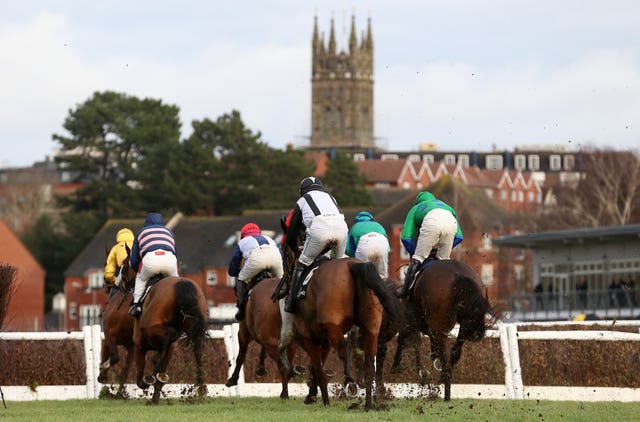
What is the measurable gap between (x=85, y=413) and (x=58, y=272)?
10334 centimetres

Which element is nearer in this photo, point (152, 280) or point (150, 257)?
point (150, 257)

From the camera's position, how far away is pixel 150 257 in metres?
21.8

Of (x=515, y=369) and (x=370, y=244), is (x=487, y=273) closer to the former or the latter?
(x=370, y=244)

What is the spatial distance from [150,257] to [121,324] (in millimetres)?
1786

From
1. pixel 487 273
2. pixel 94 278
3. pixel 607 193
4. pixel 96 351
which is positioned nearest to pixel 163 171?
pixel 94 278

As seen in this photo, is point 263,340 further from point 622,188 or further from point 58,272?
point 58,272

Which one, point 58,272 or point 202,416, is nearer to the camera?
point 202,416

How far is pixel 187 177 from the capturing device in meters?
119

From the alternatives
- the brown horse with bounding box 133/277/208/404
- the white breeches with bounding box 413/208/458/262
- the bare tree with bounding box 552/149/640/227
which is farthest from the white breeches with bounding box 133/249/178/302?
the bare tree with bounding box 552/149/640/227

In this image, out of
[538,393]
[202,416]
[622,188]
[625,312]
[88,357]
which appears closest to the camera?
[202,416]

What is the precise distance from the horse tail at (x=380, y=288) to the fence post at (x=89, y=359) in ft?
25.4

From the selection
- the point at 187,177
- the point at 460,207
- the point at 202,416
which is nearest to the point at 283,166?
the point at 187,177

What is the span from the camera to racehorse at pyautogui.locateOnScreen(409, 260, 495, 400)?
1952cm

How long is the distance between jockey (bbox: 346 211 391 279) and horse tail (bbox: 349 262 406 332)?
5033 mm
